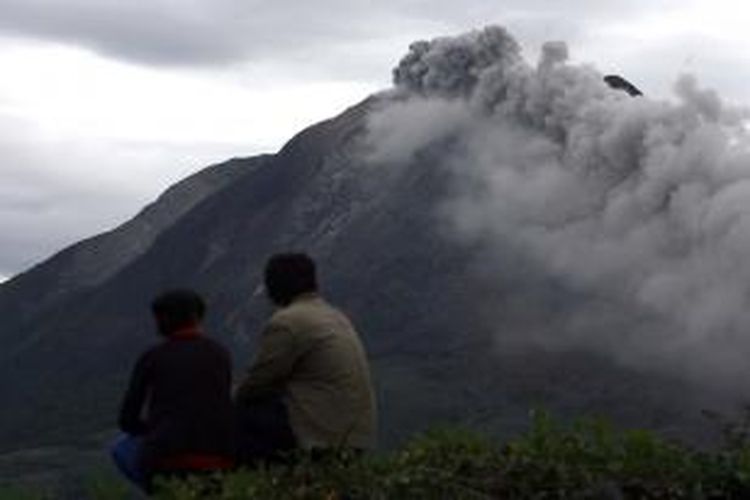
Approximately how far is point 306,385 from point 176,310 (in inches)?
33.4

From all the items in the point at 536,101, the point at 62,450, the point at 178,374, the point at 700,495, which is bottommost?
the point at 62,450

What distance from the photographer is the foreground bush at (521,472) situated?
6867 mm

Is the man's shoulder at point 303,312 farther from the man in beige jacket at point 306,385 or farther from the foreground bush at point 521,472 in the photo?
the foreground bush at point 521,472

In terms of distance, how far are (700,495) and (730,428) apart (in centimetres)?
73

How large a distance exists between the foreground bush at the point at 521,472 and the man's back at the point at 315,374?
4.74ft

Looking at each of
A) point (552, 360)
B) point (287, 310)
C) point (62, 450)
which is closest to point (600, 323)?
point (552, 360)

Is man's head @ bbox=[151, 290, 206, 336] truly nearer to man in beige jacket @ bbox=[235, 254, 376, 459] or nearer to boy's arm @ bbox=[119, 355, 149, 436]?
boy's arm @ bbox=[119, 355, 149, 436]

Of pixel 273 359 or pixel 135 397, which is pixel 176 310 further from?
pixel 273 359

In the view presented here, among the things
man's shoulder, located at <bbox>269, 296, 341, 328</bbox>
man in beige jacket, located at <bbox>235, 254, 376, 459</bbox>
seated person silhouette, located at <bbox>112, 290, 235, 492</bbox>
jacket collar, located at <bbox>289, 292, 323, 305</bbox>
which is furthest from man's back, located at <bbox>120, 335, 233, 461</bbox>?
jacket collar, located at <bbox>289, 292, 323, 305</bbox>

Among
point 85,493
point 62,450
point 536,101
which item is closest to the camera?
point 85,493

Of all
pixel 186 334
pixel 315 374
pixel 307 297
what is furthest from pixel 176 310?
pixel 315 374

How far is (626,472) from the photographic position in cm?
721

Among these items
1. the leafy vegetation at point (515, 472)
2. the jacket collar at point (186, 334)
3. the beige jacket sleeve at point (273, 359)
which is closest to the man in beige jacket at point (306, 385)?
the beige jacket sleeve at point (273, 359)

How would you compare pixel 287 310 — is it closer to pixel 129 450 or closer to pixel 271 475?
pixel 129 450
